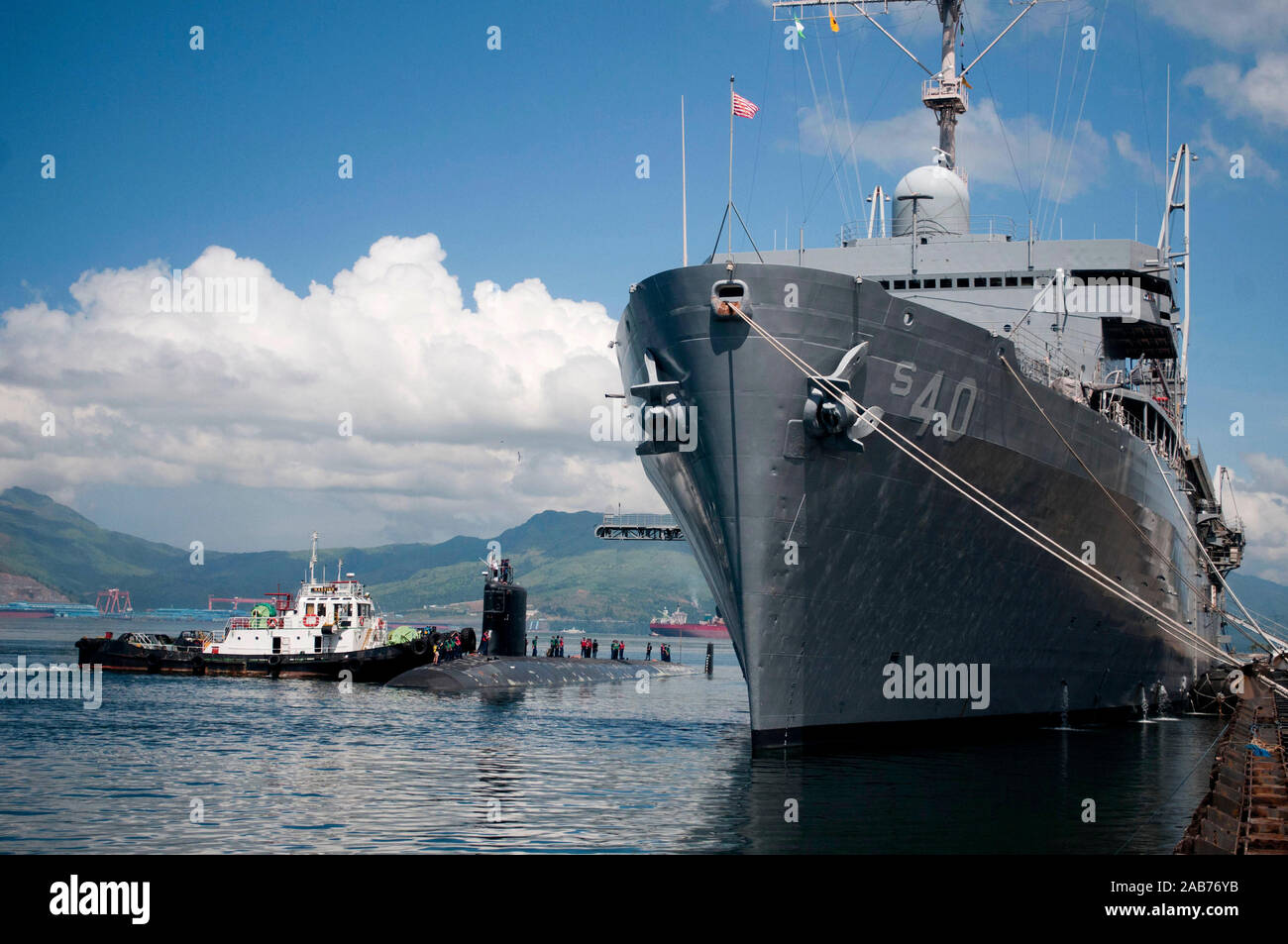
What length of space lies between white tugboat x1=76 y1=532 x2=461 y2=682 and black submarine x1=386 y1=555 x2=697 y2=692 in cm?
158

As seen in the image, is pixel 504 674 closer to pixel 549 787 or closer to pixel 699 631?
pixel 549 787

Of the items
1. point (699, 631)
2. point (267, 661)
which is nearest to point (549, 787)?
point (267, 661)

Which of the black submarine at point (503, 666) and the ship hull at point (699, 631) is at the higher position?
the black submarine at point (503, 666)

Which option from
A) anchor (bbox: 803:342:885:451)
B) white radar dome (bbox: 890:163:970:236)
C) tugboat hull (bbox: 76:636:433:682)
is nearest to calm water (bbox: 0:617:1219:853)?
anchor (bbox: 803:342:885:451)

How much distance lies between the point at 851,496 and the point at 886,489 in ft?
2.46

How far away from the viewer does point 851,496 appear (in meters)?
17.5

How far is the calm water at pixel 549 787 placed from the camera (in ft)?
42.9

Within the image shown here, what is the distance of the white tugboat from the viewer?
44.8m

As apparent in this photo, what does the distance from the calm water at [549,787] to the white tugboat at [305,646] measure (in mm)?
15948

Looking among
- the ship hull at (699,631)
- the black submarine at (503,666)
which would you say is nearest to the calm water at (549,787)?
the black submarine at (503,666)

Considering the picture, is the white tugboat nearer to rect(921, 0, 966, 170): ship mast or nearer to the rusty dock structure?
rect(921, 0, 966, 170): ship mast

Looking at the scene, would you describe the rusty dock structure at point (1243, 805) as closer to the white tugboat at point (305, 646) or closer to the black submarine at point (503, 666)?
the black submarine at point (503, 666)
